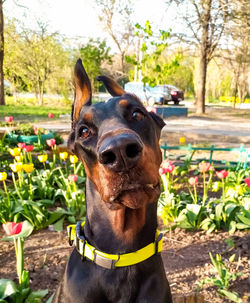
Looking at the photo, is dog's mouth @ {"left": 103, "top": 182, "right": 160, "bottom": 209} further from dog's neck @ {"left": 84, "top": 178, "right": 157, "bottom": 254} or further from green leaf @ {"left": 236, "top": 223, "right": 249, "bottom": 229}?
green leaf @ {"left": 236, "top": 223, "right": 249, "bottom": 229}

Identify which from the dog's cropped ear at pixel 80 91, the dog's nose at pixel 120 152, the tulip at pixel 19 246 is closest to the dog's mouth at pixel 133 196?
the dog's nose at pixel 120 152

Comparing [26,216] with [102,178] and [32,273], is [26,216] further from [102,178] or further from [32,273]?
[102,178]

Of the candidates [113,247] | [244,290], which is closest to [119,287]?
[113,247]

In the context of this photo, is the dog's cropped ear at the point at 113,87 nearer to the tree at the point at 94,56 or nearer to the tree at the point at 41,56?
the tree at the point at 94,56

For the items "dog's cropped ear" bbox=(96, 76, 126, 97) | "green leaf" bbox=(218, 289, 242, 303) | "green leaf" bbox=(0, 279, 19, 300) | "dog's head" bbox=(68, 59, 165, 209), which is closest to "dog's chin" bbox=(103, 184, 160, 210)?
"dog's head" bbox=(68, 59, 165, 209)

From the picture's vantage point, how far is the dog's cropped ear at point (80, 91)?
1.54 metres

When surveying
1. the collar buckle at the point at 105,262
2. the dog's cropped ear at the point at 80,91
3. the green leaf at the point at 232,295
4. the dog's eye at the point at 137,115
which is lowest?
the green leaf at the point at 232,295

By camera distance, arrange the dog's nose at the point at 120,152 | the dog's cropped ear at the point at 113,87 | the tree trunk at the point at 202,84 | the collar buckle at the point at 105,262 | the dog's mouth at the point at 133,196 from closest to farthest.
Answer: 1. the dog's nose at the point at 120,152
2. the dog's mouth at the point at 133,196
3. the collar buckle at the point at 105,262
4. the dog's cropped ear at the point at 113,87
5. the tree trunk at the point at 202,84

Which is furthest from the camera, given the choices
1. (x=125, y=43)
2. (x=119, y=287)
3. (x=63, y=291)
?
(x=125, y=43)

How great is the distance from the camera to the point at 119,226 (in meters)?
1.33

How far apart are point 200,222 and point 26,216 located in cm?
215

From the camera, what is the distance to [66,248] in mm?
3186

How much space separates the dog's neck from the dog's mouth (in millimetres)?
144

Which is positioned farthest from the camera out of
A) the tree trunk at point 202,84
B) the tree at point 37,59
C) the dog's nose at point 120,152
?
the tree at point 37,59
